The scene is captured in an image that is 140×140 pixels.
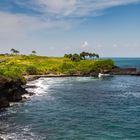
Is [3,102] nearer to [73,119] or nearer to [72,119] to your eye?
[72,119]

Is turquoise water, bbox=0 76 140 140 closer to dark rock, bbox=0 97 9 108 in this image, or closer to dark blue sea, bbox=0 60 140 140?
dark blue sea, bbox=0 60 140 140

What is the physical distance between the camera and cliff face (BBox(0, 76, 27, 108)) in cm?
9078

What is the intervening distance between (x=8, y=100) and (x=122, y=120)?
132ft

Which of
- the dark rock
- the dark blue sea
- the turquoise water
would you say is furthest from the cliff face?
the turquoise water

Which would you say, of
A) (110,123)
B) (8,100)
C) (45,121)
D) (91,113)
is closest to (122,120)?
(110,123)

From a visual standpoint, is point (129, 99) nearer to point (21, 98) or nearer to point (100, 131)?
point (21, 98)

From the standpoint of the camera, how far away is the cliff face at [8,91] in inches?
3574

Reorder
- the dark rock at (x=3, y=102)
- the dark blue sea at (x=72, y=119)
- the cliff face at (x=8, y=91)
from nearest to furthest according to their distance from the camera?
the dark blue sea at (x=72, y=119) < the dark rock at (x=3, y=102) < the cliff face at (x=8, y=91)

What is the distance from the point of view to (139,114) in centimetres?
8112

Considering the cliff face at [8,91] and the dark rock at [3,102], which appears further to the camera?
the cliff face at [8,91]

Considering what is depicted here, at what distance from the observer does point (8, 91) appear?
96.1 metres

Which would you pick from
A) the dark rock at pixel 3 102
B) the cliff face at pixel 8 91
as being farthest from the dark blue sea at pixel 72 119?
the cliff face at pixel 8 91

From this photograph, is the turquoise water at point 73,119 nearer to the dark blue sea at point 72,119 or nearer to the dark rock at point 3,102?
the dark blue sea at point 72,119

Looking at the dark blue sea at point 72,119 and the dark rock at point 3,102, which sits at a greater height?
the dark rock at point 3,102
